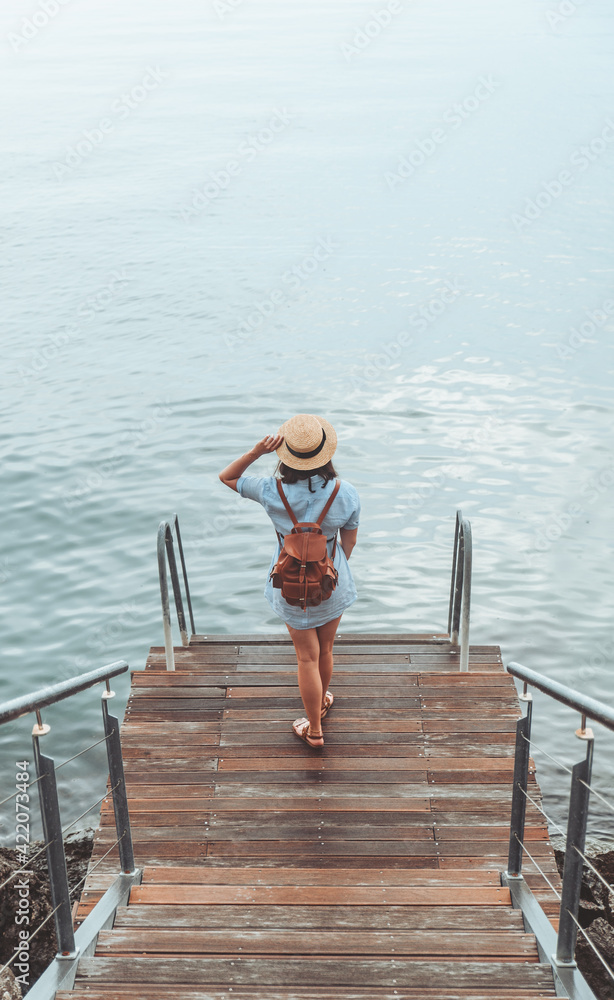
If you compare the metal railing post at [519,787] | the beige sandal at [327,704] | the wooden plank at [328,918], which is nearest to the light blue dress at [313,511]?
the beige sandal at [327,704]

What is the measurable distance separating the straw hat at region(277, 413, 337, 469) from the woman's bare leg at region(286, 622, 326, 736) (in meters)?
0.87

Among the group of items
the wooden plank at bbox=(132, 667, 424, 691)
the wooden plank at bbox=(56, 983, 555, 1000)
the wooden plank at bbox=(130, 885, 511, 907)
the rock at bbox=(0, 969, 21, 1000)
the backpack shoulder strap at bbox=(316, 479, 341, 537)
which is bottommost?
the rock at bbox=(0, 969, 21, 1000)

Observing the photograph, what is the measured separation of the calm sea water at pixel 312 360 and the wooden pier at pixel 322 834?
238 centimetres

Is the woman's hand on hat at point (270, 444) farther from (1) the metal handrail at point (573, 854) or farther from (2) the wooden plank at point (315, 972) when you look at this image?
(2) the wooden plank at point (315, 972)

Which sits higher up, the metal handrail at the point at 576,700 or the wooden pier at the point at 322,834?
the metal handrail at the point at 576,700

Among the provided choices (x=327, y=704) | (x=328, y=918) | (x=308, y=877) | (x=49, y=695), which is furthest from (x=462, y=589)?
(x=49, y=695)

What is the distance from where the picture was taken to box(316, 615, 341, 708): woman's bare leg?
4.30 metres

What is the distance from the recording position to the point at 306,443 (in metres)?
3.74

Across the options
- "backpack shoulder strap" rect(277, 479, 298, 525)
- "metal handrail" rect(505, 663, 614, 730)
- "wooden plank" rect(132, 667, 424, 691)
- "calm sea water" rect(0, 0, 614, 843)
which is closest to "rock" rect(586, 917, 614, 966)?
"wooden plank" rect(132, 667, 424, 691)

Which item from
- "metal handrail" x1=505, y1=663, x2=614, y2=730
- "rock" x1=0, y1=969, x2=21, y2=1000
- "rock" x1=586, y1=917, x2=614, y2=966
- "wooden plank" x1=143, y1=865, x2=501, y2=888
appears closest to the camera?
"metal handrail" x1=505, y1=663, x2=614, y2=730

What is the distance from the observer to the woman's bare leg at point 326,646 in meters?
4.30

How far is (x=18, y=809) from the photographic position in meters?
6.71

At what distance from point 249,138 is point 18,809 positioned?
30.9 meters

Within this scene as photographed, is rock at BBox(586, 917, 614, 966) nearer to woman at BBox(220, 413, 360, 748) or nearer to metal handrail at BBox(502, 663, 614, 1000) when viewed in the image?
woman at BBox(220, 413, 360, 748)
